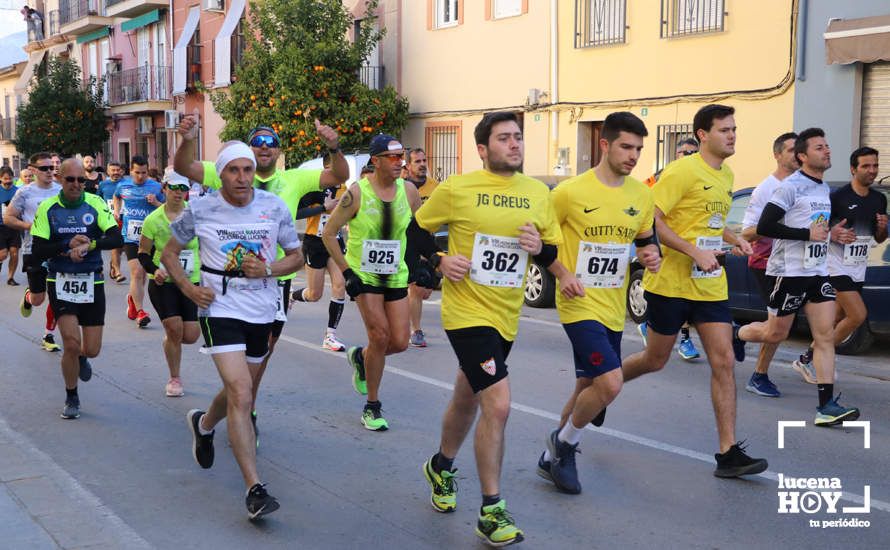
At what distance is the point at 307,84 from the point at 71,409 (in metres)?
15.7

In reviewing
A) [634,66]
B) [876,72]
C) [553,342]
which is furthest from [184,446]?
[634,66]

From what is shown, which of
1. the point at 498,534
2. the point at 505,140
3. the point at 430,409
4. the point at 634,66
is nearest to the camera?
the point at 498,534

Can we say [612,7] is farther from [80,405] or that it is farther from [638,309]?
[80,405]

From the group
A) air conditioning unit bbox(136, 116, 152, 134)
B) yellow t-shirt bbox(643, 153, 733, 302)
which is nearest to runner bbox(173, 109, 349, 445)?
yellow t-shirt bbox(643, 153, 733, 302)

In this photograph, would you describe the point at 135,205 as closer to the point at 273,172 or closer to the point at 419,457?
the point at 273,172

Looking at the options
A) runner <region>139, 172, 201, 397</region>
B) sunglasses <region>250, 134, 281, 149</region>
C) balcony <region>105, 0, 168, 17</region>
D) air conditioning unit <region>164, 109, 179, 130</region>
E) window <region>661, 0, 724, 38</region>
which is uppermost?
balcony <region>105, 0, 168, 17</region>

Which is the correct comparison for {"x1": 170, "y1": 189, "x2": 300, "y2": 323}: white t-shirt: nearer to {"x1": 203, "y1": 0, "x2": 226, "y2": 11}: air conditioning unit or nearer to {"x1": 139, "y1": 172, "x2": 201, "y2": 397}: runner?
{"x1": 139, "y1": 172, "x2": 201, "y2": 397}: runner

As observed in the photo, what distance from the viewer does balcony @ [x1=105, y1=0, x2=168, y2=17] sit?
116 feet

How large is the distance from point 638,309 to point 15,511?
7.91 metres

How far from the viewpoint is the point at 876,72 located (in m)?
14.5

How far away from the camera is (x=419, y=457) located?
20.3ft

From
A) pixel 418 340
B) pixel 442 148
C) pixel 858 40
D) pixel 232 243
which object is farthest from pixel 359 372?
pixel 442 148

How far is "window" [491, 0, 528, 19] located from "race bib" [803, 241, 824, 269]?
13976 mm

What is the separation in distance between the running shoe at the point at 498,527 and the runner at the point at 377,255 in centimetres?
231
